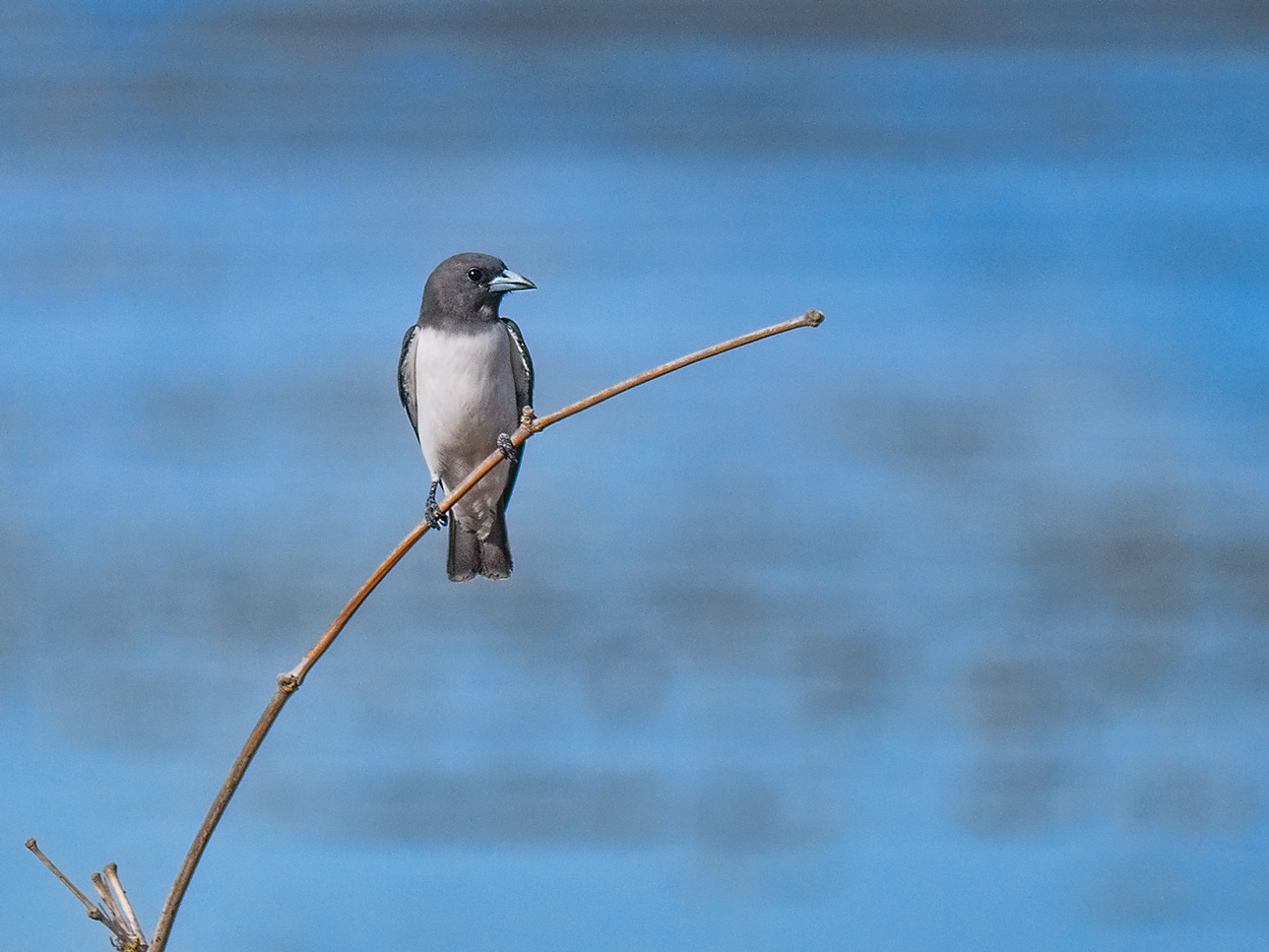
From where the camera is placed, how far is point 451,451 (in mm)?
3146

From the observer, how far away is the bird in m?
3.04

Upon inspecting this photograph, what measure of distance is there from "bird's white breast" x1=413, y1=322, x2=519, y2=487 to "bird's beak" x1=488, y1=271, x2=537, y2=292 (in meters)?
0.16

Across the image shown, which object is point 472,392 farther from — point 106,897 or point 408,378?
point 106,897

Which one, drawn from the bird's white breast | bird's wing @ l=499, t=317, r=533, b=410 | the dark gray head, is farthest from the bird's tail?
the dark gray head

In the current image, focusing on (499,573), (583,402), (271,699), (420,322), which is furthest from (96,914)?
(420,322)

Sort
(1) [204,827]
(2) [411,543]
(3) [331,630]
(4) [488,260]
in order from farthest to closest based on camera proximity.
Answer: (4) [488,260] → (2) [411,543] → (3) [331,630] → (1) [204,827]

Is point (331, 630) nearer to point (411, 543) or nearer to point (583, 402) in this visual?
point (411, 543)

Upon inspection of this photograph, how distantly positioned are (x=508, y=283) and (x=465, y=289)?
0.19 meters

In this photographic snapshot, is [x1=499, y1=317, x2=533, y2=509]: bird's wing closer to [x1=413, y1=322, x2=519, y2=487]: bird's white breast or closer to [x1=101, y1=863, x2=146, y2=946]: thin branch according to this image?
[x1=413, y1=322, x2=519, y2=487]: bird's white breast

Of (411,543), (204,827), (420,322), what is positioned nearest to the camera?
(204,827)

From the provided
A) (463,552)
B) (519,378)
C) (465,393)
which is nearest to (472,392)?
(465,393)

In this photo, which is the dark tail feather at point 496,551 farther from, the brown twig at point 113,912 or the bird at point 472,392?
the brown twig at point 113,912

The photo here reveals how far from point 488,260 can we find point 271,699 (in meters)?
2.02

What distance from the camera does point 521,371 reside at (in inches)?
125
